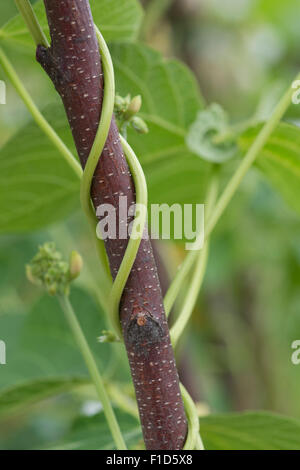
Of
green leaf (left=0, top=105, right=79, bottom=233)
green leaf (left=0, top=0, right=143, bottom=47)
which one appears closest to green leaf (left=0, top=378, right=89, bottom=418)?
green leaf (left=0, top=105, right=79, bottom=233)

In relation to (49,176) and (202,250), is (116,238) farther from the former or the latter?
(49,176)

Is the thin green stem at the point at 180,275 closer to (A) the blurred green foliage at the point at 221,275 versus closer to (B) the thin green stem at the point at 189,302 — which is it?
(B) the thin green stem at the point at 189,302

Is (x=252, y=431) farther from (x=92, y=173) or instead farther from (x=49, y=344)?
(x=49, y=344)

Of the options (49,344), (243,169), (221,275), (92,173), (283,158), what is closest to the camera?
(92,173)

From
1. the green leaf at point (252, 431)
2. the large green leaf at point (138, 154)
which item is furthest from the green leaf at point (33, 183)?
the green leaf at point (252, 431)

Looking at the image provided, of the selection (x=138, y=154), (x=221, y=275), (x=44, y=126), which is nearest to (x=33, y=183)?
(x=138, y=154)

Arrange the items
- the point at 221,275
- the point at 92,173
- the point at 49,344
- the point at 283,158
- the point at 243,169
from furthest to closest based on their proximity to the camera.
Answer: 1. the point at 221,275
2. the point at 49,344
3. the point at 283,158
4. the point at 243,169
5. the point at 92,173
